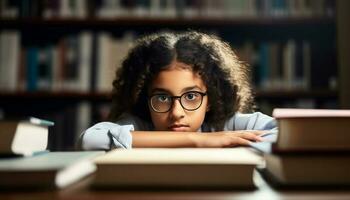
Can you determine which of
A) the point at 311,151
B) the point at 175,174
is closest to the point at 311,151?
the point at 311,151

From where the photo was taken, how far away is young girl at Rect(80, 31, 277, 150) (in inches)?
42.6

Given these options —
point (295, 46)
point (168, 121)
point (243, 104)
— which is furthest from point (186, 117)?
point (295, 46)

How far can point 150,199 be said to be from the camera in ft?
1.02

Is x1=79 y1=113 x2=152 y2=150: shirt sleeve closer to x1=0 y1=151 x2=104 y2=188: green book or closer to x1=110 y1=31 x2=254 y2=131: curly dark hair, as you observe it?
x1=110 y1=31 x2=254 y2=131: curly dark hair

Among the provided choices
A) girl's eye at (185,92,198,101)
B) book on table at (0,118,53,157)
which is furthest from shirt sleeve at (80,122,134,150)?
book on table at (0,118,53,157)

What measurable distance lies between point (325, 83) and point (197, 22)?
24.2 inches

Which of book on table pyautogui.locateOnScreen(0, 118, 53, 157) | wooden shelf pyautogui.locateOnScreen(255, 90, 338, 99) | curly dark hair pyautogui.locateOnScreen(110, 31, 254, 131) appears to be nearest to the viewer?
book on table pyautogui.locateOnScreen(0, 118, 53, 157)

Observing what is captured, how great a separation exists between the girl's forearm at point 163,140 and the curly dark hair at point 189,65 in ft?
1.14

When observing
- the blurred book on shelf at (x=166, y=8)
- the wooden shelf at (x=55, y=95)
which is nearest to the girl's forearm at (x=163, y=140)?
the wooden shelf at (x=55, y=95)

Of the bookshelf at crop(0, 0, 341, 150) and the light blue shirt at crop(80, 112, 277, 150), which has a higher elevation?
the bookshelf at crop(0, 0, 341, 150)

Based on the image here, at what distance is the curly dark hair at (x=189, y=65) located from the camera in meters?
1.16

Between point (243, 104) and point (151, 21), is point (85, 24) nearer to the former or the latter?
point (151, 21)

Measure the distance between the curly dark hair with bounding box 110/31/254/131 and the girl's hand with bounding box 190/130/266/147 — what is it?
1.21 ft

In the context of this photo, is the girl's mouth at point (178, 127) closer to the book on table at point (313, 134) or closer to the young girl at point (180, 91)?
the young girl at point (180, 91)
